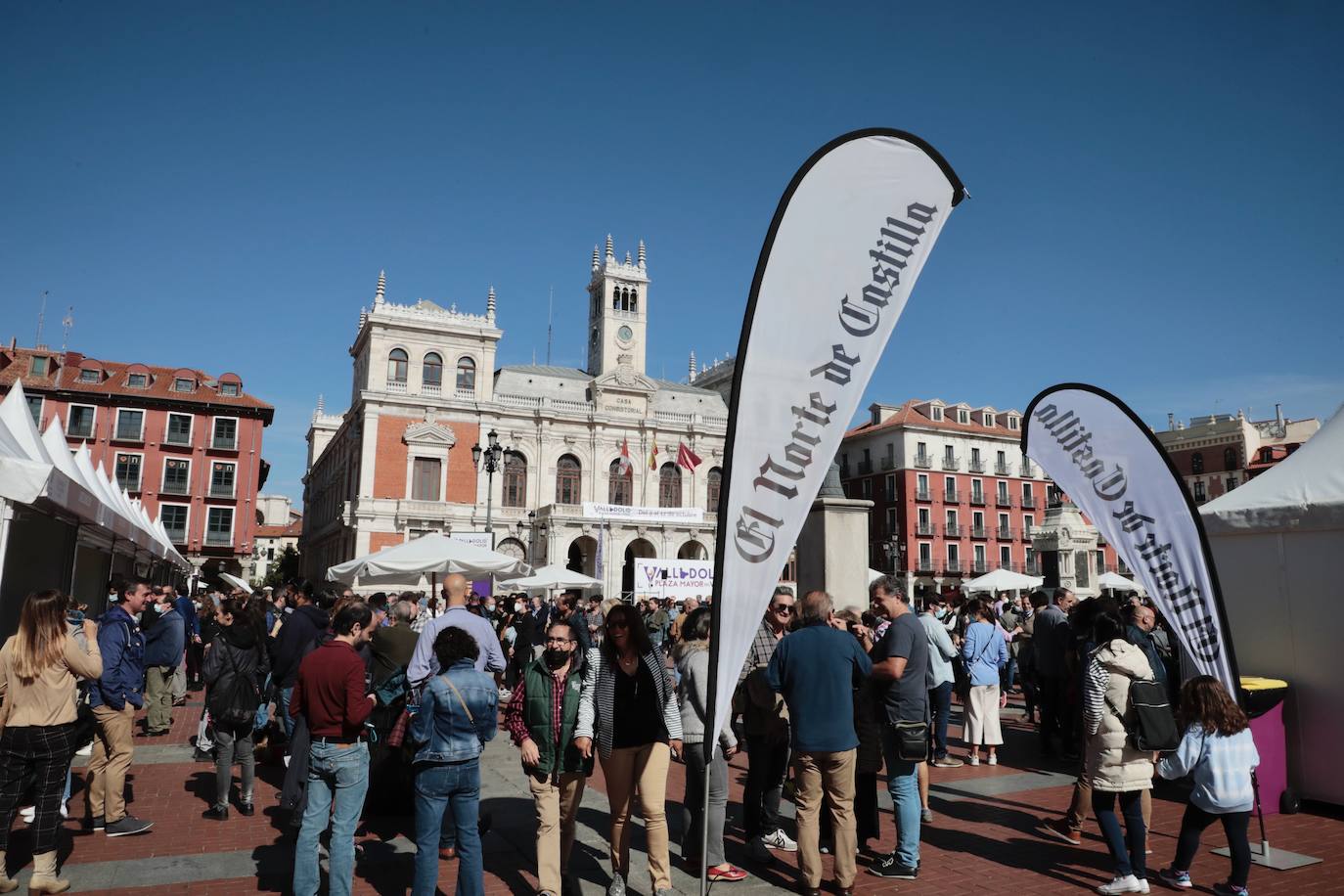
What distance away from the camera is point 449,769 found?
437 cm

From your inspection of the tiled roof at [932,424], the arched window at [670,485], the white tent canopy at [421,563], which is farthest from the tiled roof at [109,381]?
the tiled roof at [932,424]

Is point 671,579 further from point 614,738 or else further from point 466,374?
point 614,738

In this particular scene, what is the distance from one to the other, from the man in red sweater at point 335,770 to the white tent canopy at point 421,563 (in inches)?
363

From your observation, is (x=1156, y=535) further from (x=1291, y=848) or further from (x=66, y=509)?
(x=66, y=509)

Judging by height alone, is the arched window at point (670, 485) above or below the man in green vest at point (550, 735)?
above

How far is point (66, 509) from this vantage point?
26.0ft

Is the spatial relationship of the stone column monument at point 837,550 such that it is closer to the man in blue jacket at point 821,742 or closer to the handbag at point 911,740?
the handbag at point 911,740

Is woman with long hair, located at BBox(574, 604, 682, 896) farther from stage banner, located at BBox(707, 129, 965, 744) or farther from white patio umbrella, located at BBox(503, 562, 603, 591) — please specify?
white patio umbrella, located at BBox(503, 562, 603, 591)

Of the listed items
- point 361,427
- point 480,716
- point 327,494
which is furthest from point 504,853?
point 327,494

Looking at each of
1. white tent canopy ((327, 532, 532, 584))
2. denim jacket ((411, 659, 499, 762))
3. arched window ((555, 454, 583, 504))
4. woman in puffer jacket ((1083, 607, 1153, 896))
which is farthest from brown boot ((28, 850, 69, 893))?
arched window ((555, 454, 583, 504))

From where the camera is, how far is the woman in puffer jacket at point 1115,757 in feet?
16.4

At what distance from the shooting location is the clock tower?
166 feet

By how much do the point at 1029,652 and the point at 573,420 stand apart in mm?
36017

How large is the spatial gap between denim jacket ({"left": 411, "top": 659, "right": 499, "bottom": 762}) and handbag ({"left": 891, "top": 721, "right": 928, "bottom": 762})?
2.58 meters
